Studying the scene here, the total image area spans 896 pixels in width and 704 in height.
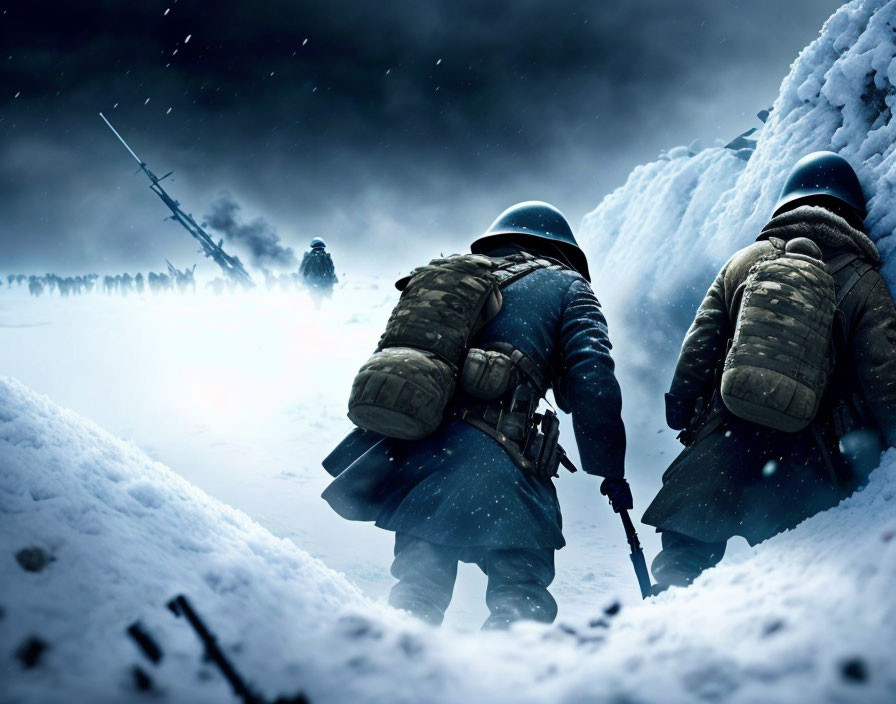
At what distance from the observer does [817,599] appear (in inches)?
36.9

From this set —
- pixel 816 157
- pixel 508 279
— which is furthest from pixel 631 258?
pixel 508 279

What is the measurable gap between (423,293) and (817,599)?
190 centimetres

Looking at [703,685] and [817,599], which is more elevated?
[817,599]

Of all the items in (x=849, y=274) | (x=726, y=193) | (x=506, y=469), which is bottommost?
(x=506, y=469)

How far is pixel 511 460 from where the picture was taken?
8.06 feet

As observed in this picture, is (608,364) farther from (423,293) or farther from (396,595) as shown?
(396,595)

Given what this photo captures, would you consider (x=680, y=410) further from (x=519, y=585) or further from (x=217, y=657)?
(x=217, y=657)

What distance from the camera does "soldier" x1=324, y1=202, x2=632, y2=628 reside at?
2.26 m

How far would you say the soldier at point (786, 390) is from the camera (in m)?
2.30

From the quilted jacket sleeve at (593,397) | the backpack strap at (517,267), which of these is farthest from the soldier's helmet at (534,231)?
the quilted jacket sleeve at (593,397)

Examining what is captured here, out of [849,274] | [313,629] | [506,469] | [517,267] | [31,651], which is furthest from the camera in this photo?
[517,267]

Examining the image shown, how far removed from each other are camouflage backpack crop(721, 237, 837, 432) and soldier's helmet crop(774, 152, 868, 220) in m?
0.58

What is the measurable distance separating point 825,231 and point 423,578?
2.26 meters

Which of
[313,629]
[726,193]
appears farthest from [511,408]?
[726,193]
